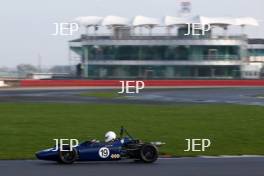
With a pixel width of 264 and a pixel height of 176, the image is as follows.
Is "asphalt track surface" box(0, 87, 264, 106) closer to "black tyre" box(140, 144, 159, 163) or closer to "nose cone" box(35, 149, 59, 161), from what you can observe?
"black tyre" box(140, 144, 159, 163)

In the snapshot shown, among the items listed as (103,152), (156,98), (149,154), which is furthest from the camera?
(156,98)

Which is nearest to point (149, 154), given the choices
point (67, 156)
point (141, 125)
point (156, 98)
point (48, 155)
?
point (67, 156)

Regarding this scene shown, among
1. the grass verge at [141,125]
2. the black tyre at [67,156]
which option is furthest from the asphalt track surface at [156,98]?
the black tyre at [67,156]

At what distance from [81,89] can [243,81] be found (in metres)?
12.5

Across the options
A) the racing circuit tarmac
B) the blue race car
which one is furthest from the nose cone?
the racing circuit tarmac

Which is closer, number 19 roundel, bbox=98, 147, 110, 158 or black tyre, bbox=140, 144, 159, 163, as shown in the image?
number 19 roundel, bbox=98, 147, 110, 158

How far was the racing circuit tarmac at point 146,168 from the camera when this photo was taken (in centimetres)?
1079

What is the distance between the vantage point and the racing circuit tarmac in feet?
35.4

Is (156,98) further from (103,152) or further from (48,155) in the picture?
(48,155)

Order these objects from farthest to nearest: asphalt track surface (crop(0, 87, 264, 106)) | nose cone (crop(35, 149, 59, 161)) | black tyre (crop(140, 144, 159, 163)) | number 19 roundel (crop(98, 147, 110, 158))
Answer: asphalt track surface (crop(0, 87, 264, 106)), black tyre (crop(140, 144, 159, 163)), number 19 roundel (crop(98, 147, 110, 158)), nose cone (crop(35, 149, 59, 161))

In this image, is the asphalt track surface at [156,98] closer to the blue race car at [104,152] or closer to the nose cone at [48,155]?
the blue race car at [104,152]

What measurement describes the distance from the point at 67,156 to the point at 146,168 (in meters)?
1.49

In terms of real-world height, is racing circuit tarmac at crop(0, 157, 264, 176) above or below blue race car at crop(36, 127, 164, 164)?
below

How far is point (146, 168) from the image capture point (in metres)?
11.6
